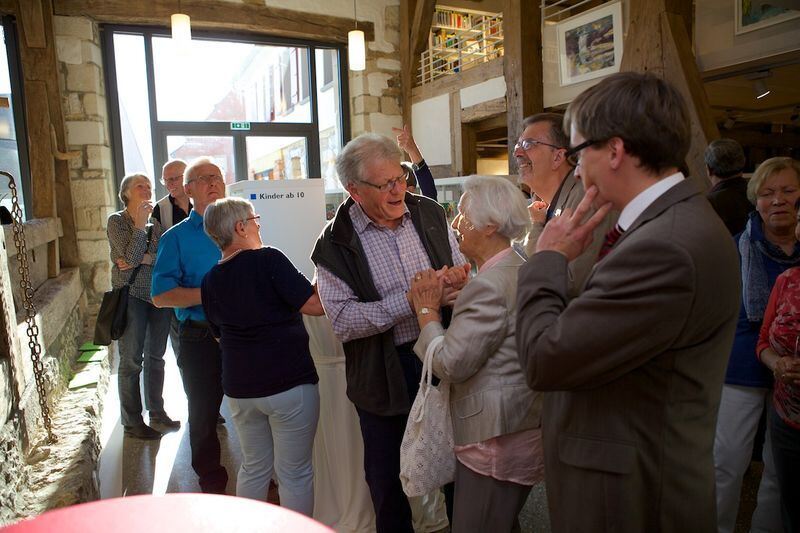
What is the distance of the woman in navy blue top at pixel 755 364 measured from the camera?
2.18 m

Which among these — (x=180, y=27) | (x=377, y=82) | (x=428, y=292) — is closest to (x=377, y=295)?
(x=428, y=292)

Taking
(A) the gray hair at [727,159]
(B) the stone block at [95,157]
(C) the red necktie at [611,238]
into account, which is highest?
(B) the stone block at [95,157]

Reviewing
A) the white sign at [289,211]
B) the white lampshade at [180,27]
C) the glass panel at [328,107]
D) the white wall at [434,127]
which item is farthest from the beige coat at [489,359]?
the glass panel at [328,107]

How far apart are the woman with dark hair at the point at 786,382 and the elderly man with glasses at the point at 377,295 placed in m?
1.17

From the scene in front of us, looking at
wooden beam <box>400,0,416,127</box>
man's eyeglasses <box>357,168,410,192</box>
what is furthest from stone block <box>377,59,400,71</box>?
man's eyeglasses <box>357,168,410,192</box>

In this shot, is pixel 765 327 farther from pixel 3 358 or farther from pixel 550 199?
pixel 3 358

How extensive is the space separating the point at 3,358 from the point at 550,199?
2.24m

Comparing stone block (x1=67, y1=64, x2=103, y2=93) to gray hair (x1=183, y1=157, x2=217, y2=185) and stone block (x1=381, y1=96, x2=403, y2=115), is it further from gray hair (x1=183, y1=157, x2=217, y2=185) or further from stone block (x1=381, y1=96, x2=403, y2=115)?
gray hair (x1=183, y1=157, x2=217, y2=185)

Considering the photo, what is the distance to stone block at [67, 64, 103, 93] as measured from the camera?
6.54 meters

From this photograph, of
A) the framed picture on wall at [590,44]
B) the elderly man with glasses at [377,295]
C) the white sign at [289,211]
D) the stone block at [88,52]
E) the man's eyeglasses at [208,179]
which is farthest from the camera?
the stone block at [88,52]

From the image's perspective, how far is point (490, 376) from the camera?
63.4 inches

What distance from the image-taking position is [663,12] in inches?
161

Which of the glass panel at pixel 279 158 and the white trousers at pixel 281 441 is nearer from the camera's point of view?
the white trousers at pixel 281 441

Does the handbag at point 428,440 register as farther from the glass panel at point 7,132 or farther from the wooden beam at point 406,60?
the wooden beam at point 406,60
